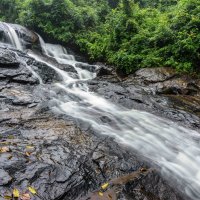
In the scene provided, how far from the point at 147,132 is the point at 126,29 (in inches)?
351

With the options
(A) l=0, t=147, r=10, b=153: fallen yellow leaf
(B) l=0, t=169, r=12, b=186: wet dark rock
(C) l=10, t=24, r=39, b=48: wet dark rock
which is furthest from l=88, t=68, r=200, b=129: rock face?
(B) l=0, t=169, r=12, b=186: wet dark rock

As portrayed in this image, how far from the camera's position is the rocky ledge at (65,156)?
3959mm

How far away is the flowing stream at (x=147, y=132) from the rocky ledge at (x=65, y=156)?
370 mm

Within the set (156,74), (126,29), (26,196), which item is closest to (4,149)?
(26,196)

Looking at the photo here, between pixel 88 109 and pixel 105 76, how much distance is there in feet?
15.2

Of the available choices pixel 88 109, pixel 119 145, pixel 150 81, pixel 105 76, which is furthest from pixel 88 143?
pixel 105 76

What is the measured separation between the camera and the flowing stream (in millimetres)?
5012

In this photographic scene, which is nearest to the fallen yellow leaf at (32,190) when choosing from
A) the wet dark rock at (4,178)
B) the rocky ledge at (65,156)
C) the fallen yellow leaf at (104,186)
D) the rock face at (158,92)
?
the rocky ledge at (65,156)

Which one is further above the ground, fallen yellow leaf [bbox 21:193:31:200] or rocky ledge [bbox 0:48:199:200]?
fallen yellow leaf [bbox 21:193:31:200]

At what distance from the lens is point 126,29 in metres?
14.2

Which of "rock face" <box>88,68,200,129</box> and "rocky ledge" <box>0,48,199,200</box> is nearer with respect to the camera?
"rocky ledge" <box>0,48,199,200</box>

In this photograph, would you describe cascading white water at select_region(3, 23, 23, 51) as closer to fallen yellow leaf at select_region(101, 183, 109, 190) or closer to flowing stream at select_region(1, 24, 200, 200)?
flowing stream at select_region(1, 24, 200, 200)

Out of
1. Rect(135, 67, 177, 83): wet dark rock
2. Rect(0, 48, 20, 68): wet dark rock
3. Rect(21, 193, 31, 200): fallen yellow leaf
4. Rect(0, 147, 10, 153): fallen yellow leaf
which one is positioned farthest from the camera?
Rect(135, 67, 177, 83): wet dark rock

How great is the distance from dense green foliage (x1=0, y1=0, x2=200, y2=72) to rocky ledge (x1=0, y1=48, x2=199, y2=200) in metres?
3.55
